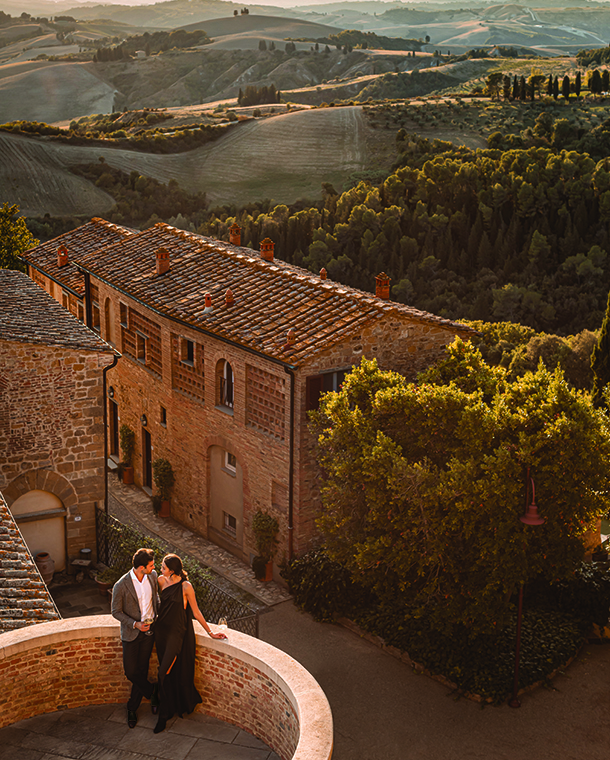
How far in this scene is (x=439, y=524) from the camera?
52.1ft

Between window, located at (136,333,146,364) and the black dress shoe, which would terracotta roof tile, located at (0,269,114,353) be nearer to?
window, located at (136,333,146,364)

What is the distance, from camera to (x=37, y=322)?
20531 millimetres

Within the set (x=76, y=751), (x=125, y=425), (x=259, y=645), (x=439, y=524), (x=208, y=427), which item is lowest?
(x=125, y=425)

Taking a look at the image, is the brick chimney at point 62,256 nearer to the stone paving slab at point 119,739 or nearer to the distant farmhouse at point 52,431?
the distant farmhouse at point 52,431

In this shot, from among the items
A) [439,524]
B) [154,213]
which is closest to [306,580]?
[439,524]

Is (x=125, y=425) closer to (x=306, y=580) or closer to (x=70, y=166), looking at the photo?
(x=306, y=580)

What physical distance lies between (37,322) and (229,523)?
7.77 meters

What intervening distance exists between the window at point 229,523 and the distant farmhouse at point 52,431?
425 centimetres

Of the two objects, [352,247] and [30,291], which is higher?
[30,291]

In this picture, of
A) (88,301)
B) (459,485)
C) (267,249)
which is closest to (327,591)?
(459,485)

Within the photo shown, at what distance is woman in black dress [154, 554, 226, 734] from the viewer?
9.00 metres

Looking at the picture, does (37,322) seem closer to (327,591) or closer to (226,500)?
(226,500)

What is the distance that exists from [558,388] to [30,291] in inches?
602

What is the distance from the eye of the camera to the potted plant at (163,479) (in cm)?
2527
